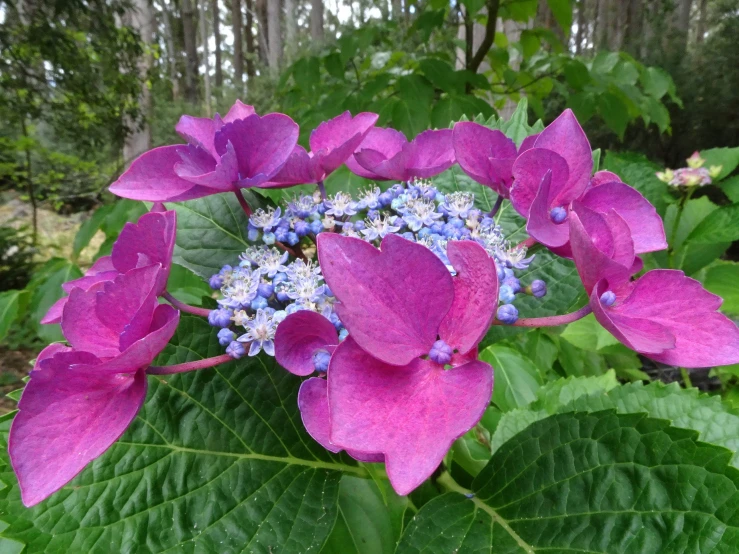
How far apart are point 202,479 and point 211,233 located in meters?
Result: 0.28

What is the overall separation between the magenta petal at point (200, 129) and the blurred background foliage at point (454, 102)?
304 millimetres

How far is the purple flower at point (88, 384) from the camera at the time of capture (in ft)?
1.13

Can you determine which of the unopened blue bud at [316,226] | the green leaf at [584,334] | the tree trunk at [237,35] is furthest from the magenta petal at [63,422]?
the tree trunk at [237,35]

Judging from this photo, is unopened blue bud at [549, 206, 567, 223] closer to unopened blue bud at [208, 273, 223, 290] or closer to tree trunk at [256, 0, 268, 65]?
unopened blue bud at [208, 273, 223, 290]

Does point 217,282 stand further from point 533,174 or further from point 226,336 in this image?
point 533,174

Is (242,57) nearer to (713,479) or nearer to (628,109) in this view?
(628,109)

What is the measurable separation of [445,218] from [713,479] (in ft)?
1.05

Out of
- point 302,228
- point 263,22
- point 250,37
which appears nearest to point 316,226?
point 302,228

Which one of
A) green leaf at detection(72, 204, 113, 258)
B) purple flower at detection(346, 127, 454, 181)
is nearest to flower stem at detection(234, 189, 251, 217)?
purple flower at detection(346, 127, 454, 181)

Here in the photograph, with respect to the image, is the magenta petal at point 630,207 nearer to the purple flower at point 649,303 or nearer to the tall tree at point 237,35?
the purple flower at point 649,303

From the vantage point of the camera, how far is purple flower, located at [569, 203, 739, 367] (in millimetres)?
366

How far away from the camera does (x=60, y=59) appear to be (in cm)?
346

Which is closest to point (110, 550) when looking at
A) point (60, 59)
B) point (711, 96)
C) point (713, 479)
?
point (713, 479)

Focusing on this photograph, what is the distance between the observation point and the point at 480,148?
0.51 meters
